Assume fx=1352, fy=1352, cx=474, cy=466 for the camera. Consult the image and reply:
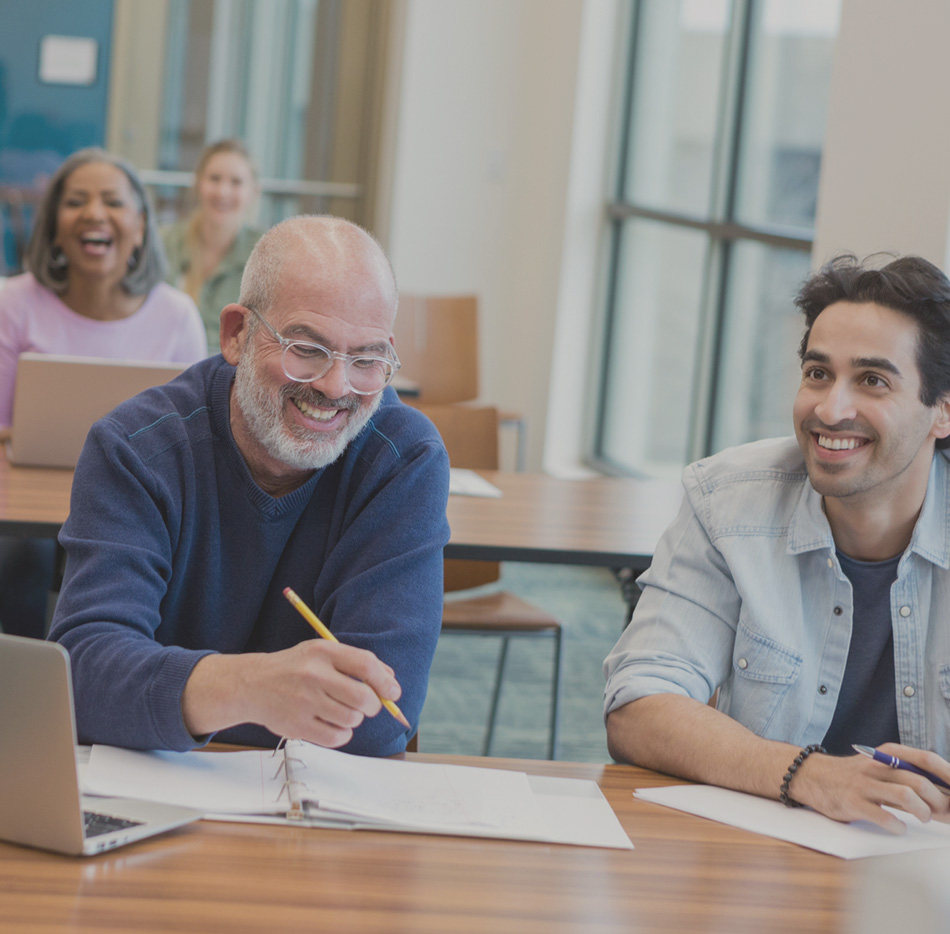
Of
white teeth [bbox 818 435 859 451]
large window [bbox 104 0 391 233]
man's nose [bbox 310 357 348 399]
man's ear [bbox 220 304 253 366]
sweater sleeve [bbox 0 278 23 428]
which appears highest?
large window [bbox 104 0 391 233]

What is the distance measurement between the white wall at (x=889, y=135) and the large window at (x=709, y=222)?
112 centimetres

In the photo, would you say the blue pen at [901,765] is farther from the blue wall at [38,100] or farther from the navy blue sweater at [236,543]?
the blue wall at [38,100]

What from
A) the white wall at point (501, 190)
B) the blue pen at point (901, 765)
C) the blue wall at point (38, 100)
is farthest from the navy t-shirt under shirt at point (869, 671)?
the blue wall at point (38, 100)

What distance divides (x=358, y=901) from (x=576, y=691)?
9.91 feet

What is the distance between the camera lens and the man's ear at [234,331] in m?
1.68

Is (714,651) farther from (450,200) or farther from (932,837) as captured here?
Answer: (450,200)

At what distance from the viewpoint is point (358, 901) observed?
1132 millimetres

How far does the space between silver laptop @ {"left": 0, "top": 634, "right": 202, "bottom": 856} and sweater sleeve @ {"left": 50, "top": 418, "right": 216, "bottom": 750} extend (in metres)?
0.19

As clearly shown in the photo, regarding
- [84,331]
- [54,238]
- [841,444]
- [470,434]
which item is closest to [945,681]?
[841,444]

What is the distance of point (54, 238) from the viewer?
3.35 metres

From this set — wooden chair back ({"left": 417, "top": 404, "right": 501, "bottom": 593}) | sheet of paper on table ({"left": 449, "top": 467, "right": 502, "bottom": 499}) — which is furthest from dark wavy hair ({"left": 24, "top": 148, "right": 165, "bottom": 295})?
sheet of paper on table ({"left": 449, "top": 467, "right": 502, "bottom": 499})

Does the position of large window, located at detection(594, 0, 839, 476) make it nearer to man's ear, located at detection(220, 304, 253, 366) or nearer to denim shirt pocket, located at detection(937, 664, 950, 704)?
denim shirt pocket, located at detection(937, 664, 950, 704)

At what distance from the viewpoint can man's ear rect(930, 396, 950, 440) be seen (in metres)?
1.75

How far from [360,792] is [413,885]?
7.5 inches
